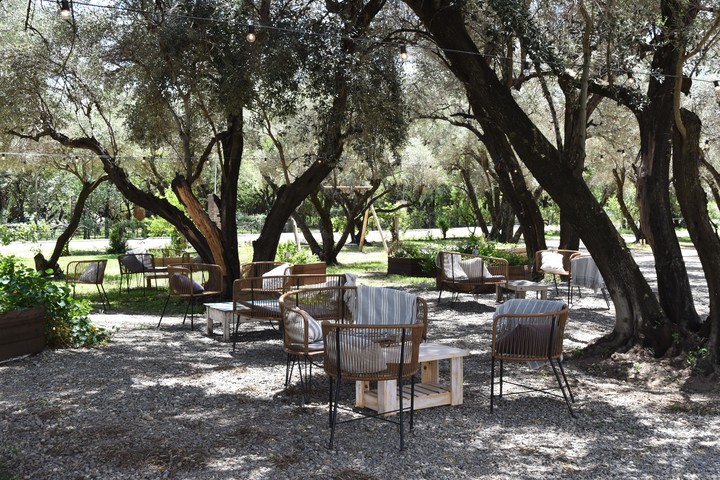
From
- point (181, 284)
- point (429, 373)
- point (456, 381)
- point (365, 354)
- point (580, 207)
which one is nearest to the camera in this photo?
point (365, 354)

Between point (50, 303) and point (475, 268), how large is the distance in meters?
5.91

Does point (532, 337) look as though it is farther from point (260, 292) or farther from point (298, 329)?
point (260, 292)

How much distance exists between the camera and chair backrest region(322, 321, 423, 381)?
183 inches

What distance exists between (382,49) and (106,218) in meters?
33.3

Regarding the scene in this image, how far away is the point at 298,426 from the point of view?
4.97m

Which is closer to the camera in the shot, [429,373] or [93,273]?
[429,373]

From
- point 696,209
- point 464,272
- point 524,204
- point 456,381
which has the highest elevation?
point 524,204

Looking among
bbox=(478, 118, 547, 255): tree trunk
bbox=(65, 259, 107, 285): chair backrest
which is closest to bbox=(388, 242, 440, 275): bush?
bbox=(478, 118, 547, 255): tree trunk

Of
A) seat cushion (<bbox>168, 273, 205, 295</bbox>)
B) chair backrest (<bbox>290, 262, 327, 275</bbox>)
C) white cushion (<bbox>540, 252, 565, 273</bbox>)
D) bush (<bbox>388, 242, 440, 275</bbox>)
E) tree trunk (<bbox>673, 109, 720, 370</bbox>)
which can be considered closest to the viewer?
tree trunk (<bbox>673, 109, 720, 370</bbox>)

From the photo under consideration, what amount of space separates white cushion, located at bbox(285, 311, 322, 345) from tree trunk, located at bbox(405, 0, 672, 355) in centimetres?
274

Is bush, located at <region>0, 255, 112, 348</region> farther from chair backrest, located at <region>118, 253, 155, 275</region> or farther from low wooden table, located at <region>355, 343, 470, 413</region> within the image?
chair backrest, located at <region>118, 253, 155, 275</region>

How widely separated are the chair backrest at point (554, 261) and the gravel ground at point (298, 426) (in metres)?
4.86

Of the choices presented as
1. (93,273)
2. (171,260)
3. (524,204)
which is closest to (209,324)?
(93,273)

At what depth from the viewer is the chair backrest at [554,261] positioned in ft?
39.7
